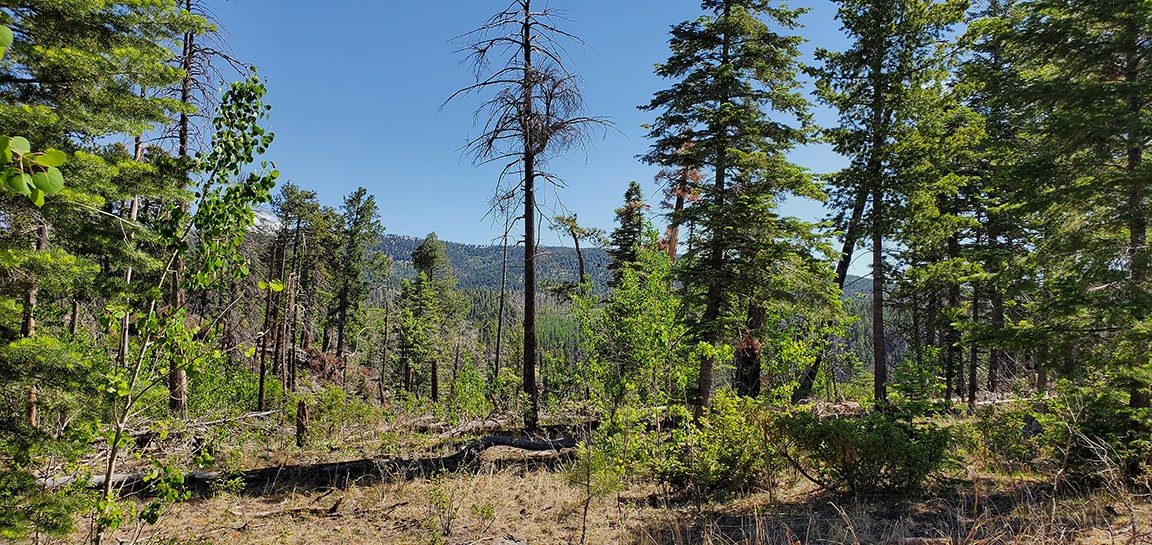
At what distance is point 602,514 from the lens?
21.8 feet

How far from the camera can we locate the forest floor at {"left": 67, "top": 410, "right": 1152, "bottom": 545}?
5.02m

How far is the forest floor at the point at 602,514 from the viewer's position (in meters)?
5.02

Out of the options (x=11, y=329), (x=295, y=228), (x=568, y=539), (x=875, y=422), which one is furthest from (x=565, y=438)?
(x=295, y=228)

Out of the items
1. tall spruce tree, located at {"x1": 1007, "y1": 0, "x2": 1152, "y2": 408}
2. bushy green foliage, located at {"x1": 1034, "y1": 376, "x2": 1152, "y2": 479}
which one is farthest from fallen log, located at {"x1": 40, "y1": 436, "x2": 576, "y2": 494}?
tall spruce tree, located at {"x1": 1007, "y1": 0, "x2": 1152, "y2": 408}

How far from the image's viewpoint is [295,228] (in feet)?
69.3

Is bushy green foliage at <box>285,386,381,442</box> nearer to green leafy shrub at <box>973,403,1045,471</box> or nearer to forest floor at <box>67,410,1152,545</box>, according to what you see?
forest floor at <box>67,410,1152,545</box>

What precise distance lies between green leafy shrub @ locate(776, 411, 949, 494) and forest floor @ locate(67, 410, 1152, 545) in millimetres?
311

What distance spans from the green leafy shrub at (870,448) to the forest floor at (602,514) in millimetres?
311

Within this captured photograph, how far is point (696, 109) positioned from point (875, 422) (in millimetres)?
7843

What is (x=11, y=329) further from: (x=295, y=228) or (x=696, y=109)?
(x=295, y=228)

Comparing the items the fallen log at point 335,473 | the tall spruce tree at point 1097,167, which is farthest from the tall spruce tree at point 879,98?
the fallen log at point 335,473

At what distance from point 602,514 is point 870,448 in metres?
3.45

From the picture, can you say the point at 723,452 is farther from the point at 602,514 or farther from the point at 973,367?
the point at 973,367

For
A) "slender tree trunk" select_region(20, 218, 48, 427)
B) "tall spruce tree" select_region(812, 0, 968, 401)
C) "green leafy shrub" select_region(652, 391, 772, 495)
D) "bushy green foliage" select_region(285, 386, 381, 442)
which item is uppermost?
"tall spruce tree" select_region(812, 0, 968, 401)
